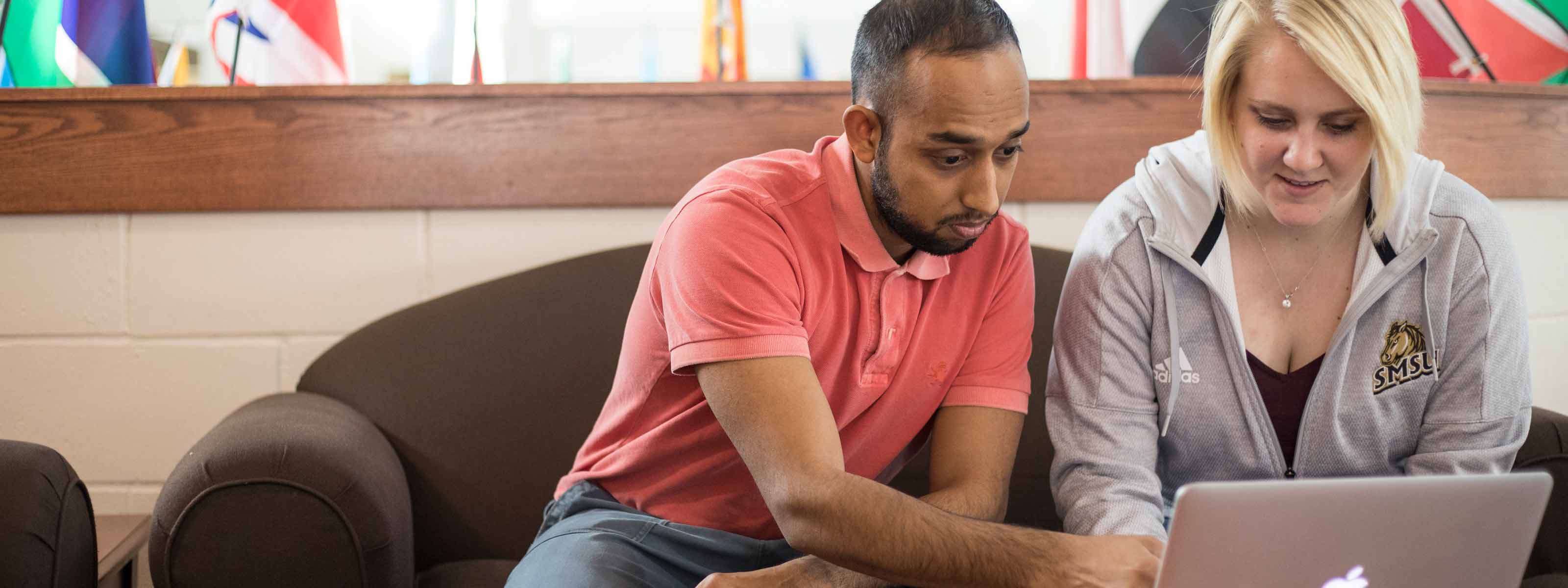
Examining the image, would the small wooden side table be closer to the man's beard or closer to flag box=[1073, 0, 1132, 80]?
the man's beard

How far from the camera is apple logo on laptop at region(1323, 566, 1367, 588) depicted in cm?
92

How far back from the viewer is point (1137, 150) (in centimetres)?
196

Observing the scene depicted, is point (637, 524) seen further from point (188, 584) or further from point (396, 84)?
point (396, 84)

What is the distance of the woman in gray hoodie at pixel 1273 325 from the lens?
131cm

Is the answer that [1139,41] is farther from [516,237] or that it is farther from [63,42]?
[63,42]

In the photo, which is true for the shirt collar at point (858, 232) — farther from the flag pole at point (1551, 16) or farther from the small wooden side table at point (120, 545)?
the flag pole at point (1551, 16)

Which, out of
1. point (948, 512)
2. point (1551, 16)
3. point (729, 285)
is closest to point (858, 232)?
point (729, 285)

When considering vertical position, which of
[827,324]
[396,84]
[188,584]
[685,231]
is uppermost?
[396,84]

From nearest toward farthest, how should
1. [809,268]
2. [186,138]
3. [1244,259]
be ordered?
[809,268] → [1244,259] → [186,138]

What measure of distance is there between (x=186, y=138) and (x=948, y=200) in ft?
4.43

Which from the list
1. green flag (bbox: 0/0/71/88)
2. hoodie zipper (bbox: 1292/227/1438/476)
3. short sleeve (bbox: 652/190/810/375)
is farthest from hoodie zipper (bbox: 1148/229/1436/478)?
green flag (bbox: 0/0/71/88)

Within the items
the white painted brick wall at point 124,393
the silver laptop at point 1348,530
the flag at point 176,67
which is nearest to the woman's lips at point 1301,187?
the silver laptop at point 1348,530

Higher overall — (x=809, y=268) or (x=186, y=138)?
(x=186, y=138)

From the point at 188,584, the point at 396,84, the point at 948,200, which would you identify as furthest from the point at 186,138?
the point at 948,200
